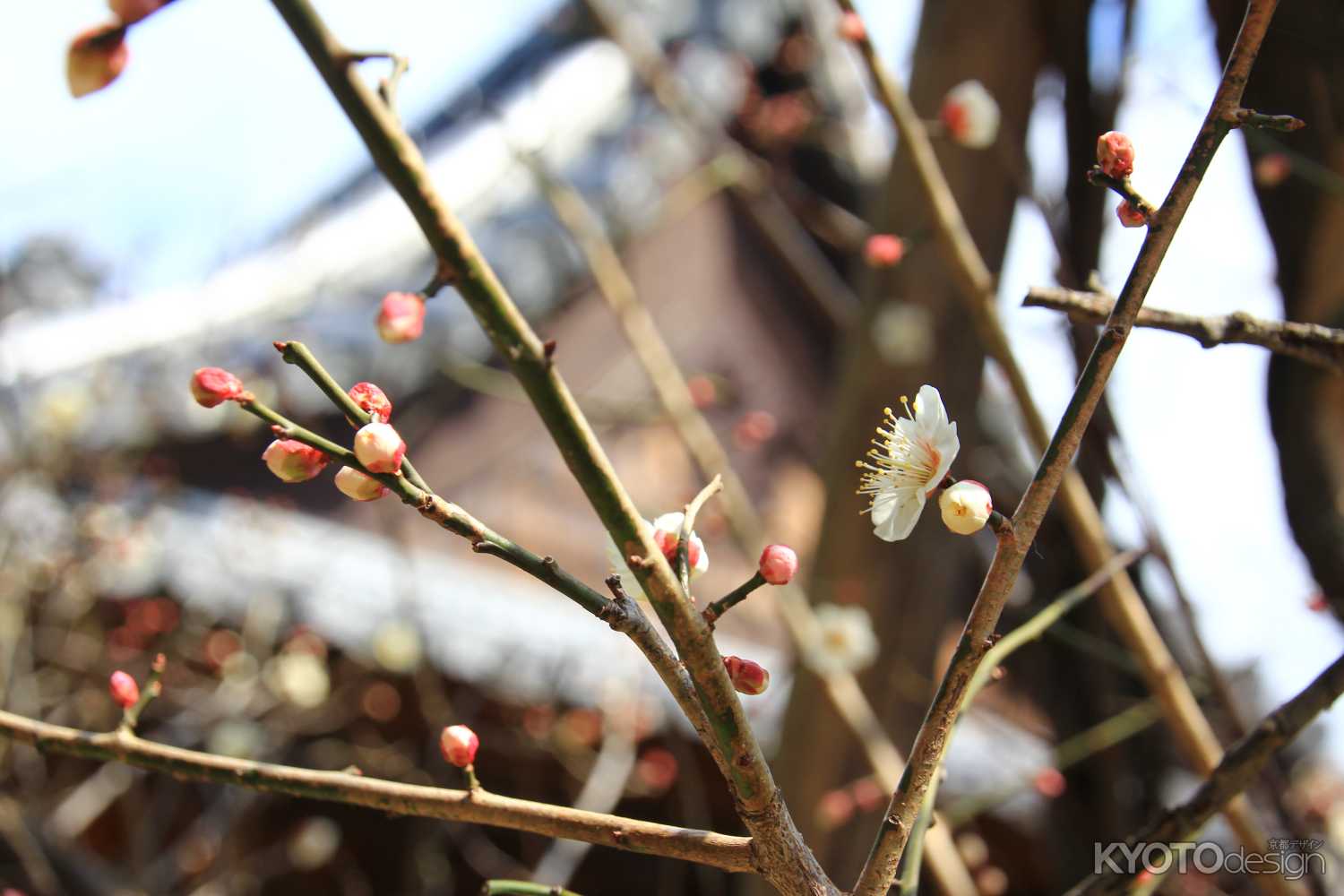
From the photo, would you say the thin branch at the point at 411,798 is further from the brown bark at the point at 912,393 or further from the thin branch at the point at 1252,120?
the brown bark at the point at 912,393

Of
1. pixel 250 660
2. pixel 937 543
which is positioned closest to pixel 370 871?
pixel 250 660

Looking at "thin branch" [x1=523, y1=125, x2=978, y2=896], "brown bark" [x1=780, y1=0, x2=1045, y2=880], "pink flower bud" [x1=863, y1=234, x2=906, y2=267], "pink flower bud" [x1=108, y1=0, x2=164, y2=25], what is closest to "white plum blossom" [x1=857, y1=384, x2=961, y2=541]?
"pink flower bud" [x1=108, y1=0, x2=164, y2=25]

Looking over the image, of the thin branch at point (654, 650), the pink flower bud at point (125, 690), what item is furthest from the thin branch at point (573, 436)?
the pink flower bud at point (125, 690)

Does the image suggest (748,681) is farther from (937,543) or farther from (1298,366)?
(937,543)

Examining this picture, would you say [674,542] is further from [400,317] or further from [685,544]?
[400,317]

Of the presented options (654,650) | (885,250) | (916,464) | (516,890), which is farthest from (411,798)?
(885,250)
